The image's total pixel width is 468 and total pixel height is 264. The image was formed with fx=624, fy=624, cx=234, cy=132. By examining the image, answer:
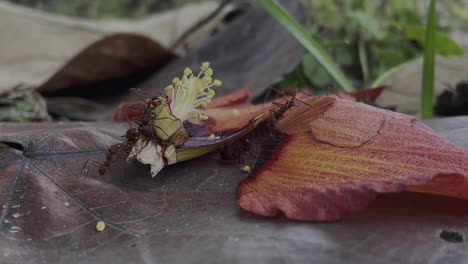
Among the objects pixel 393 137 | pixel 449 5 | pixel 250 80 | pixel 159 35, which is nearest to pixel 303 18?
pixel 250 80

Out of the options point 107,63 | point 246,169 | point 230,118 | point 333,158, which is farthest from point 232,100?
point 107,63

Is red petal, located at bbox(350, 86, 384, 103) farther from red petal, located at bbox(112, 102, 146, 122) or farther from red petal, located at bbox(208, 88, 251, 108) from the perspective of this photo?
red petal, located at bbox(112, 102, 146, 122)

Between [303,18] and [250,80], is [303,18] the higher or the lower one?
the higher one

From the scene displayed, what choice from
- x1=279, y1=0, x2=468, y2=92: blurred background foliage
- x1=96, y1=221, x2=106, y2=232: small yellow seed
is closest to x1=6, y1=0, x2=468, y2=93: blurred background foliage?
x1=279, y1=0, x2=468, y2=92: blurred background foliage

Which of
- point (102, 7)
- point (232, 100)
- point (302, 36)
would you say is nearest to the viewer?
point (232, 100)

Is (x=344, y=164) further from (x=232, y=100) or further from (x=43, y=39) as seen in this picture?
(x=43, y=39)

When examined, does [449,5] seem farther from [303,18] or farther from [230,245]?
[230,245]
